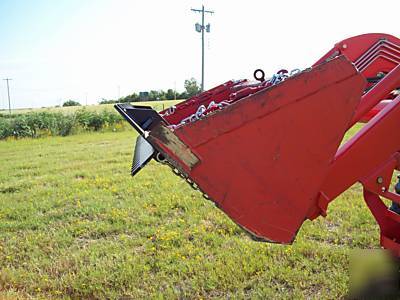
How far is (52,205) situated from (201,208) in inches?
84.0

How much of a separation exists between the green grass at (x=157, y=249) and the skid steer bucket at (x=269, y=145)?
144 centimetres

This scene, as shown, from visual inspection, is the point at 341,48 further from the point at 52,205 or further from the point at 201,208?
the point at 52,205

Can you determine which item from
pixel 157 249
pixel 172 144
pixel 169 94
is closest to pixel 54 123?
pixel 157 249

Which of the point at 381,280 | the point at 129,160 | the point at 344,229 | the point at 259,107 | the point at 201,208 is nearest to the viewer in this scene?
the point at 259,107

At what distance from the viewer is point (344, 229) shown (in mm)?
4453

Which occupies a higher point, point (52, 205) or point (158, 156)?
point (158, 156)

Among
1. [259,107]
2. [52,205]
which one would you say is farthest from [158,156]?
[52,205]

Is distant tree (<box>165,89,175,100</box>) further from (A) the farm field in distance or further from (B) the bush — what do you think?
(A) the farm field in distance

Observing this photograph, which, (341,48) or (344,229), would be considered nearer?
(341,48)

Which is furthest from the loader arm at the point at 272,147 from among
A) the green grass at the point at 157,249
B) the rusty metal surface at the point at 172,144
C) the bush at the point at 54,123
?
the bush at the point at 54,123

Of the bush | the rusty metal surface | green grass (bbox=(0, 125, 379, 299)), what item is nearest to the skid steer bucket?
the rusty metal surface

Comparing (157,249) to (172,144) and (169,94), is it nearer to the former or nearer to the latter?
(172,144)

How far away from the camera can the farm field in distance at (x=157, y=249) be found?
3.38 m

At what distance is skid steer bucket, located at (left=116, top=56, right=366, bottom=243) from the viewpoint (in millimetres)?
1945
